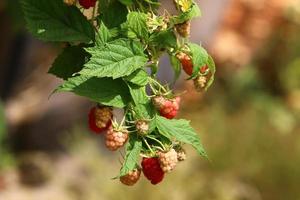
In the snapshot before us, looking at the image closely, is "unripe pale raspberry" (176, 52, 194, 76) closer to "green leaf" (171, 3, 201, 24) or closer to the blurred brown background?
"green leaf" (171, 3, 201, 24)

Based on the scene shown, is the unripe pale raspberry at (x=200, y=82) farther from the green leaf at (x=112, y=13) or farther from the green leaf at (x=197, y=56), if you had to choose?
the green leaf at (x=112, y=13)

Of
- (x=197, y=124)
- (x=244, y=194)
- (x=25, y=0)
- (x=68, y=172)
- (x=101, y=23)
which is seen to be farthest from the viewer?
(x=197, y=124)

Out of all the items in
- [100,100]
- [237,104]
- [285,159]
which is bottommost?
[237,104]

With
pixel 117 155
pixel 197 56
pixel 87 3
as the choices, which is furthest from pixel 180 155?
pixel 117 155

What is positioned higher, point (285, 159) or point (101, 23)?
point (101, 23)

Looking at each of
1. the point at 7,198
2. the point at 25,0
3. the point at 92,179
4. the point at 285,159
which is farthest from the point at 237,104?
the point at 25,0

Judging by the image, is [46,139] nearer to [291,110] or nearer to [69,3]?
[291,110]

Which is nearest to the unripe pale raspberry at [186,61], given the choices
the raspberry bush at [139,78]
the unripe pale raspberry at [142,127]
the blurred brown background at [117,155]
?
the raspberry bush at [139,78]
